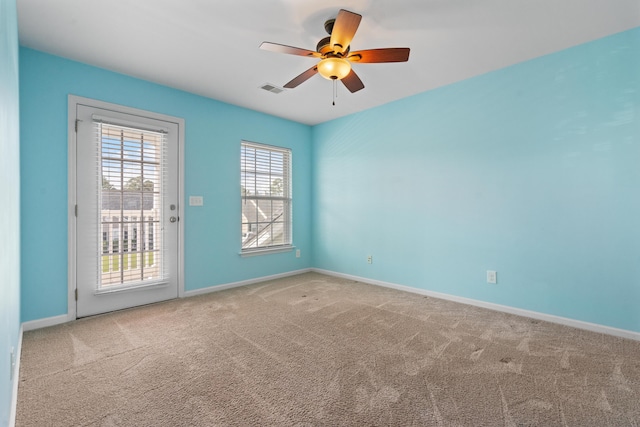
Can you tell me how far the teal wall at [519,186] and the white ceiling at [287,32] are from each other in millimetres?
331

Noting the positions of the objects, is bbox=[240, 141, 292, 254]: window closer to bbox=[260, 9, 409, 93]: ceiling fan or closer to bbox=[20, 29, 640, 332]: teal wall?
bbox=[20, 29, 640, 332]: teal wall

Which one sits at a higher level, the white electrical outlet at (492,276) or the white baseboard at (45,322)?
the white electrical outlet at (492,276)

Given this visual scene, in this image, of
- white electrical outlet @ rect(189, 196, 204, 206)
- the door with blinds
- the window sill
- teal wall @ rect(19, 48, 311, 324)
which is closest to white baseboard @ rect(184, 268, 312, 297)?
teal wall @ rect(19, 48, 311, 324)

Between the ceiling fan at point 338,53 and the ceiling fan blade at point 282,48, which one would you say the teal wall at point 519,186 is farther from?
the ceiling fan blade at point 282,48

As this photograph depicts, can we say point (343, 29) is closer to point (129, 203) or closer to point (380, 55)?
point (380, 55)

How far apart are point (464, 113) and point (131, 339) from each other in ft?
13.6

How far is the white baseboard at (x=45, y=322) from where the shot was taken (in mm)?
2661

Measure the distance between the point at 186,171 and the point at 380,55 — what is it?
106 inches

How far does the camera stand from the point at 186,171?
Answer: 370cm

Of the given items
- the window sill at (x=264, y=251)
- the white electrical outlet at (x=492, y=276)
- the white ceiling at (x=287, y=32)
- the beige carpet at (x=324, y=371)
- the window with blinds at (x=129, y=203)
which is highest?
the white ceiling at (x=287, y=32)

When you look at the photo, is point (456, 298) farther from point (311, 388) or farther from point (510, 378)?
point (311, 388)

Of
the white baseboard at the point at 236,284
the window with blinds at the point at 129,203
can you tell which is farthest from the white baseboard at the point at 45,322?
the white baseboard at the point at 236,284

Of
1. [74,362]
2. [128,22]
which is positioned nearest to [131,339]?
[74,362]

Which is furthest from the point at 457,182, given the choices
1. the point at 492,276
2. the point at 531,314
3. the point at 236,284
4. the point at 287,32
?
the point at 236,284
